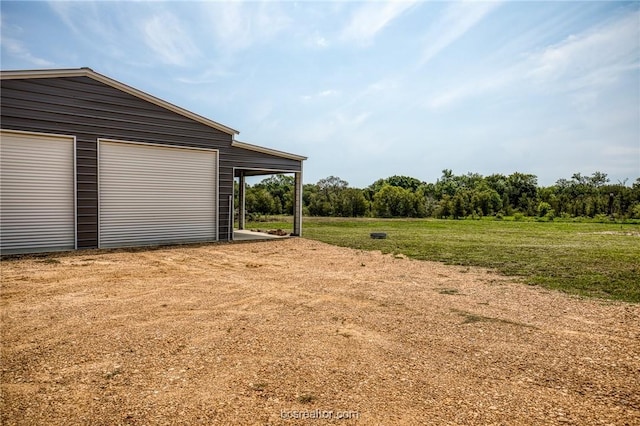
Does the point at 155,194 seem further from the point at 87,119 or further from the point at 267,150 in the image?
the point at 267,150

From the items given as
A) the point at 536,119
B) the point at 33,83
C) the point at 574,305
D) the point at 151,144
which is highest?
the point at 536,119

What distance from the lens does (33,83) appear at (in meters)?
8.59

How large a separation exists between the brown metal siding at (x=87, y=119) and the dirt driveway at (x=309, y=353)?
3.59 m

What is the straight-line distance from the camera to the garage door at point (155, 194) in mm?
9773

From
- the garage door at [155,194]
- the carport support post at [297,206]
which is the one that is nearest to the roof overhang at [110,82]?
the garage door at [155,194]

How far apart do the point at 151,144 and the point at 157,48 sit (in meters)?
3.44

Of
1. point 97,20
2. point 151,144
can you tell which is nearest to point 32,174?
point 151,144

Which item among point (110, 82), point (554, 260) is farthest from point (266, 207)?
point (554, 260)

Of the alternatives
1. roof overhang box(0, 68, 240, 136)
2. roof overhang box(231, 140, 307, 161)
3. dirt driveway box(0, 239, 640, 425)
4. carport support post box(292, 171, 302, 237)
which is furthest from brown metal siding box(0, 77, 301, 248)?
carport support post box(292, 171, 302, 237)

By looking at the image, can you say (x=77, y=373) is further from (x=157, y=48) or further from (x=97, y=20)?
(x=157, y=48)

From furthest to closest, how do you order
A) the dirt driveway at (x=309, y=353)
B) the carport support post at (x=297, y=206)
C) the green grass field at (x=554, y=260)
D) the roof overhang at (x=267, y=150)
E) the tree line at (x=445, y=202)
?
1. the tree line at (x=445, y=202)
2. the carport support post at (x=297, y=206)
3. the roof overhang at (x=267, y=150)
4. the green grass field at (x=554, y=260)
5. the dirt driveway at (x=309, y=353)

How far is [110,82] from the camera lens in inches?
376

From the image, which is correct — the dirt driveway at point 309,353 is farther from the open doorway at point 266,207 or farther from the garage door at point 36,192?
the open doorway at point 266,207

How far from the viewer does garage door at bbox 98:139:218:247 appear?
9.77m
